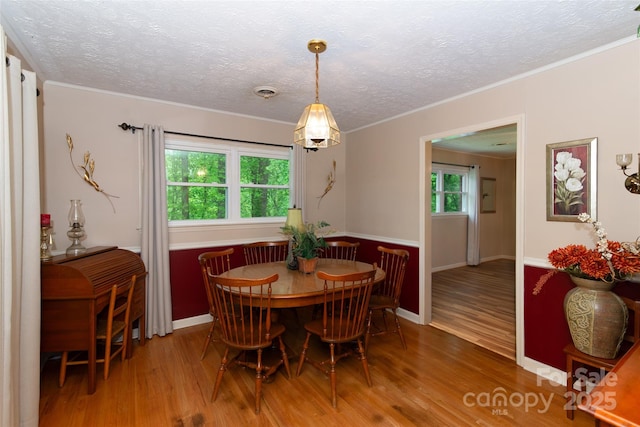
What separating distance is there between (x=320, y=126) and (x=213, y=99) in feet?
5.63

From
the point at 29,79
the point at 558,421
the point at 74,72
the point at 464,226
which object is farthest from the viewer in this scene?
the point at 464,226

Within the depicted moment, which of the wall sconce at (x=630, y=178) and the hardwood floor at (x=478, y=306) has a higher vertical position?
the wall sconce at (x=630, y=178)

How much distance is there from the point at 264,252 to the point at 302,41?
8.01 ft

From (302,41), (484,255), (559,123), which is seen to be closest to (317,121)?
(302,41)

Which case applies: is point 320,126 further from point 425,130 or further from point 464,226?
point 464,226

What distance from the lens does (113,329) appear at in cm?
242

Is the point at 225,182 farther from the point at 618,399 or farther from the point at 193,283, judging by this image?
the point at 618,399

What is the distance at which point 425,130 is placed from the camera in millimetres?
3377

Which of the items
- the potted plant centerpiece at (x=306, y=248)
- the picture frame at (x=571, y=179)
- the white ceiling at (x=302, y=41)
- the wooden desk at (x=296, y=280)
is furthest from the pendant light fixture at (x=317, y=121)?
the picture frame at (x=571, y=179)

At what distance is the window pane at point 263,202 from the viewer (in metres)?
3.82

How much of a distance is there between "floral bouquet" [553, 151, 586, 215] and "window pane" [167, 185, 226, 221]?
11.0 feet

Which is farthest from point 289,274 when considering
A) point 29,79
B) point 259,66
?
point 29,79

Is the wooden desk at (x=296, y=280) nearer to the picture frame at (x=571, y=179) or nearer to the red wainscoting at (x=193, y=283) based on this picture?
the red wainscoting at (x=193, y=283)

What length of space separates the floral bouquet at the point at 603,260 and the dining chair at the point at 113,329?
3259mm
